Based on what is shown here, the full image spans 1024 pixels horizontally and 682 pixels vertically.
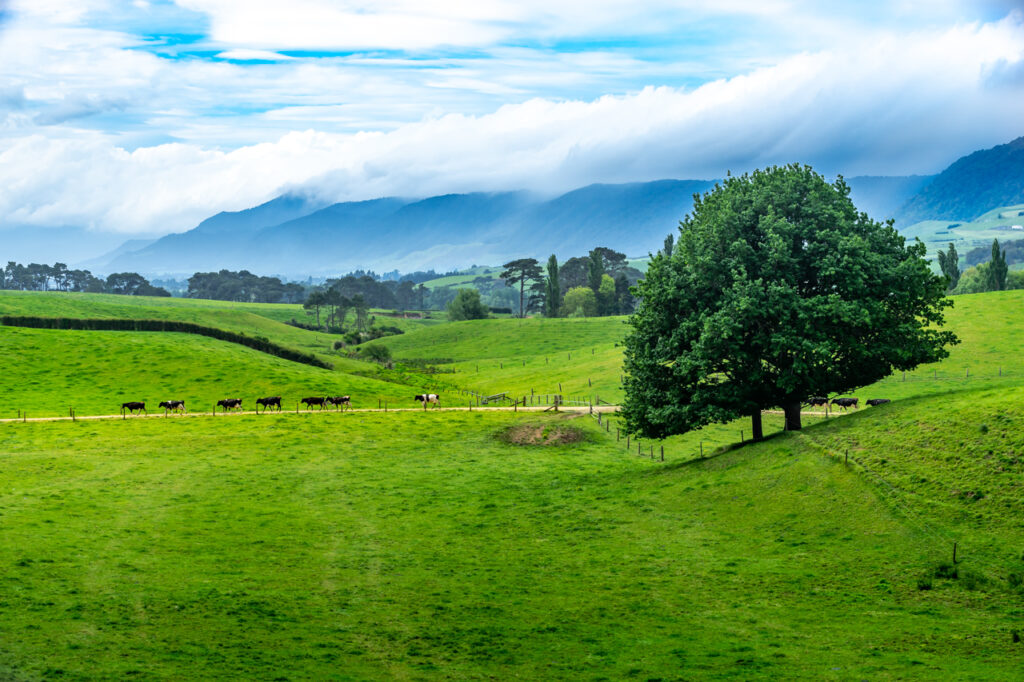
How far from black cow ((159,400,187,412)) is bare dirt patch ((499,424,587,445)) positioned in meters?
33.3

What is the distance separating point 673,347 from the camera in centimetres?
5400

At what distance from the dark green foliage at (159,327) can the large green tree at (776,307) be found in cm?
7261

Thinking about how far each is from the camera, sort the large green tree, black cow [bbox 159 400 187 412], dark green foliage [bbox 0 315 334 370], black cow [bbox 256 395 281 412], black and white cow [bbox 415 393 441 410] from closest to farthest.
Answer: the large green tree → black cow [bbox 159 400 187 412] → black cow [bbox 256 395 281 412] → black and white cow [bbox 415 393 441 410] → dark green foliage [bbox 0 315 334 370]

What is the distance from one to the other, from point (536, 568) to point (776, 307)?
23.0 m

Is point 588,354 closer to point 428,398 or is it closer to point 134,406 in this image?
point 428,398

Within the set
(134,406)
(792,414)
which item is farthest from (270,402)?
(792,414)

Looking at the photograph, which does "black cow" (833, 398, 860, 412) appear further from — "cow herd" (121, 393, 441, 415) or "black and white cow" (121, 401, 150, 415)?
"black and white cow" (121, 401, 150, 415)

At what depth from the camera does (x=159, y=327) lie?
5002 inches

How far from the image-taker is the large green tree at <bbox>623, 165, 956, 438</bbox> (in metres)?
51.1

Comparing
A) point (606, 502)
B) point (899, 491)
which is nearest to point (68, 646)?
point (606, 502)

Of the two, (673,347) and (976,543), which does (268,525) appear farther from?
(976,543)

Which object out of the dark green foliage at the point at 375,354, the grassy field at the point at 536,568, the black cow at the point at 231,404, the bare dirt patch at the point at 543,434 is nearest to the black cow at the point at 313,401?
the black cow at the point at 231,404

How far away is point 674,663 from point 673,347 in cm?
2937

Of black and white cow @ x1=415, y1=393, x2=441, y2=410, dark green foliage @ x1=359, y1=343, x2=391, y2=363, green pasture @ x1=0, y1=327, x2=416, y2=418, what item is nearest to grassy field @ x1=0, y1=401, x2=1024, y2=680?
green pasture @ x1=0, y1=327, x2=416, y2=418
